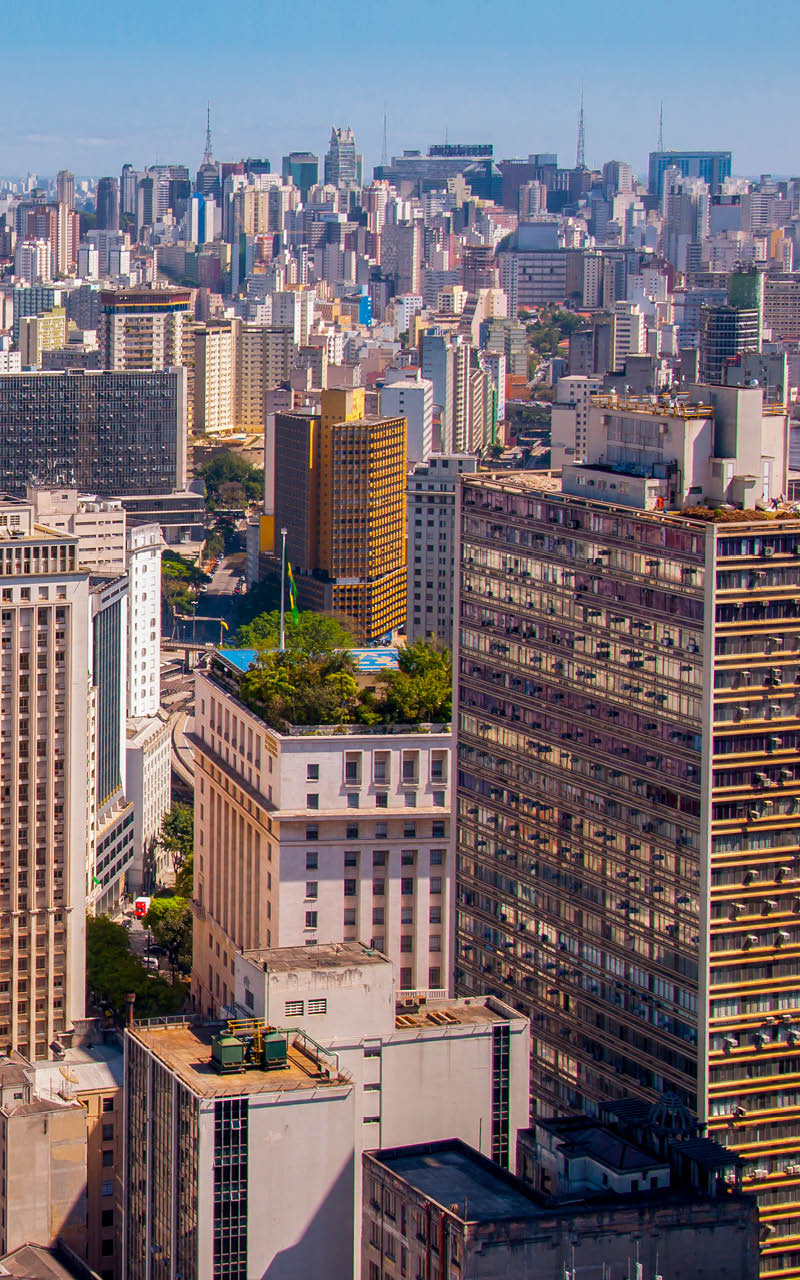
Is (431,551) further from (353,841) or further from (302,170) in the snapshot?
(302,170)

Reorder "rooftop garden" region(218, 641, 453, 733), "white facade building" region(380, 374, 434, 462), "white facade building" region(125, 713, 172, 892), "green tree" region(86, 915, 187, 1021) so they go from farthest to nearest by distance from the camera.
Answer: "white facade building" region(380, 374, 434, 462) → "white facade building" region(125, 713, 172, 892) → "green tree" region(86, 915, 187, 1021) → "rooftop garden" region(218, 641, 453, 733)

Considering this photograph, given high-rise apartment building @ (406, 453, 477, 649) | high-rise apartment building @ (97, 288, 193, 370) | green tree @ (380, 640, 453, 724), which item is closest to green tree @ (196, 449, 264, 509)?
high-rise apartment building @ (97, 288, 193, 370)

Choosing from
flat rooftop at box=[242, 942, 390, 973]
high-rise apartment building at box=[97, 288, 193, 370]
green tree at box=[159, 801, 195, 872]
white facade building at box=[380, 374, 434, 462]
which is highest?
high-rise apartment building at box=[97, 288, 193, 370]

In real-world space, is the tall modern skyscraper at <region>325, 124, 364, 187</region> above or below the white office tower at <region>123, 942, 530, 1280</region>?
above

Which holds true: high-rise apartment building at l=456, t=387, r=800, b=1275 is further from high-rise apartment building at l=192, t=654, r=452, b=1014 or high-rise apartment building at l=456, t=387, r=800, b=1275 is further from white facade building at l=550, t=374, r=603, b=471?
white facade building at l=550, t=374, r=603, b=471

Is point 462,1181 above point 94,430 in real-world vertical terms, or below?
below

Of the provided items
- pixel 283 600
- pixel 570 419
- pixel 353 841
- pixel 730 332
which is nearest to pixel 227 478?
pixel 730 332
